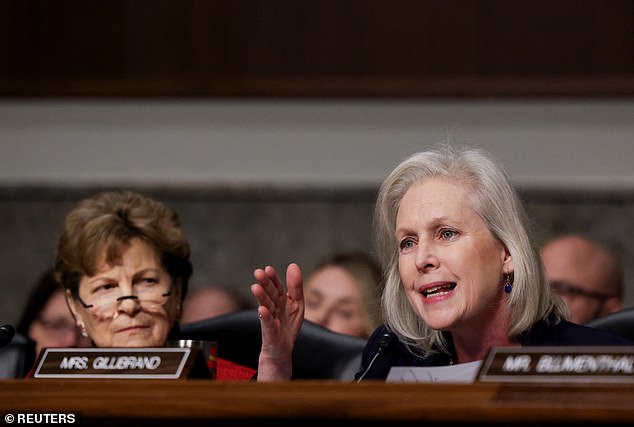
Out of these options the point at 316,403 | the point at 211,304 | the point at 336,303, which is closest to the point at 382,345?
the point at 316,403

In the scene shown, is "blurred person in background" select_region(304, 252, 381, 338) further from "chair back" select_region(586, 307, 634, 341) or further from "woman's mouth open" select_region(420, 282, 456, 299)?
"woman's mouth open" select_region(420, 282, 456, 299)

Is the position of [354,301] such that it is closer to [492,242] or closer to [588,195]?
[492,242]

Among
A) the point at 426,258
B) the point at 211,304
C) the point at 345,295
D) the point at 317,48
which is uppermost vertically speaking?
the point at 317,48

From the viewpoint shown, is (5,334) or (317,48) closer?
(5,334)

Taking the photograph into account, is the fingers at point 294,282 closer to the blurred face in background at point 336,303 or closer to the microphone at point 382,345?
the microphone at point 382,345

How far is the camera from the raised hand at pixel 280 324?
2.08 metres

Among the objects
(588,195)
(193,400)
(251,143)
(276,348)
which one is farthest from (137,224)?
(588,195)

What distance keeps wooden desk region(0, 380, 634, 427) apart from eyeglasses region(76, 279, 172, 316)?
2.79 feet

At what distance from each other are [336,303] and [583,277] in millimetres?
777

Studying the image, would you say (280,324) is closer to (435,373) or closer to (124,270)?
(435,373)

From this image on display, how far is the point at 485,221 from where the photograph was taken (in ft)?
7.06

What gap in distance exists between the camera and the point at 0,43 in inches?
200

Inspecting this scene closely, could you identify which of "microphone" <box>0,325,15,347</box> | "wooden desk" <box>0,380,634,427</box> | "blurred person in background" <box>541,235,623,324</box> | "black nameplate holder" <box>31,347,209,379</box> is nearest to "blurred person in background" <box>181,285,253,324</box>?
"blurred person in background" <box>541,235,623,324</box>

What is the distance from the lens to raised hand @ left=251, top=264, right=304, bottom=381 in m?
2.08
